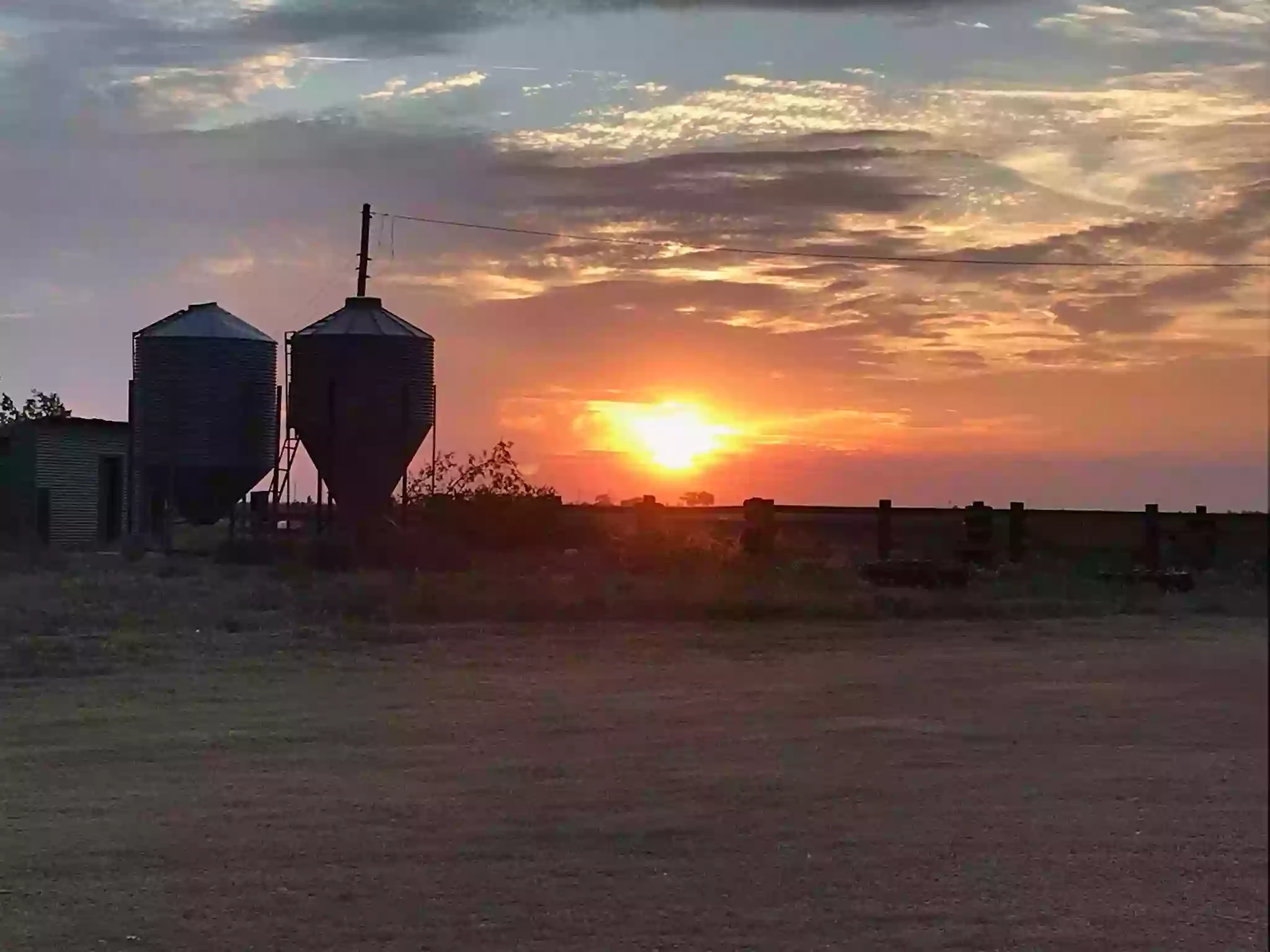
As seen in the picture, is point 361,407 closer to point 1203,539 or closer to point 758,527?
point 758,527

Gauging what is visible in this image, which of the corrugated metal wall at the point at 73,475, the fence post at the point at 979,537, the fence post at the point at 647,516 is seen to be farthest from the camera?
the corrugated metal wall at the point at 73,475

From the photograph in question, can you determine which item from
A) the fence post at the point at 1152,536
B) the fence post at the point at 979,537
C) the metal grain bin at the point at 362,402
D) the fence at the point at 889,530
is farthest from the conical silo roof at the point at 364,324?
the fence post at the point at 1152,536

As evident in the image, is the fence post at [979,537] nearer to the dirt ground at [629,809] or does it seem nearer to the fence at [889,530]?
the fence at [889,530]

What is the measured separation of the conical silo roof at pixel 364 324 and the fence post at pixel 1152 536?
3399cm

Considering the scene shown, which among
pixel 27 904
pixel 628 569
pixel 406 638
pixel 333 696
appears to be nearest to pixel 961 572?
pixel 628 569

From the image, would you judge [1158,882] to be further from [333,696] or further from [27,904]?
[333,696]

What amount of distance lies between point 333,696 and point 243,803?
495 cm

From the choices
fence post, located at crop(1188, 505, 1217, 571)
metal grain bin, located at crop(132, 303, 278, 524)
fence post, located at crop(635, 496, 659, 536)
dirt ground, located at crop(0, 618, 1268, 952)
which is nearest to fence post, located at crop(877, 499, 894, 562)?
fence post, located at crop(635, 496, 659, 536)

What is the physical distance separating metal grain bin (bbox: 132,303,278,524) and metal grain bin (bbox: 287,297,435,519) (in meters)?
1.03

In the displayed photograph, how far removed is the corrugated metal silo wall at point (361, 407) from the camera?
36.0m

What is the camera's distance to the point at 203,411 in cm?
3697

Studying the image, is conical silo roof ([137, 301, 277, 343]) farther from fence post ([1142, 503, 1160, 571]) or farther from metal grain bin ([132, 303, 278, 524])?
fence post ([1142, 503, 1160, 571])

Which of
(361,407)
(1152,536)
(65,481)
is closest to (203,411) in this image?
(361,407)

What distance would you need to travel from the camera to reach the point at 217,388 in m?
36.9
